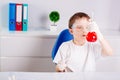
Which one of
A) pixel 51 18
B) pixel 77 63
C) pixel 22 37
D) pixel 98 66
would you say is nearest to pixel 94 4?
pixel 51 18

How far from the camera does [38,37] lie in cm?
277

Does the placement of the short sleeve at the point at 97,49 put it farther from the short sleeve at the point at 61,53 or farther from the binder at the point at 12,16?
the binder at the point at 12,16

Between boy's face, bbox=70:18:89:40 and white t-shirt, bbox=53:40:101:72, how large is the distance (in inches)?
3.0

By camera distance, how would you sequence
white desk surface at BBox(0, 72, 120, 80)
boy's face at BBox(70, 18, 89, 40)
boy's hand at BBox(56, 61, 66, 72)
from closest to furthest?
white desk surface at BBox(0, 72, 120, 80), boy's hand at BBox(56, 61, 66, 72), boy's face at BBox(70, 18, 89, 40)

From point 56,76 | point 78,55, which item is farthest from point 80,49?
point 56,76

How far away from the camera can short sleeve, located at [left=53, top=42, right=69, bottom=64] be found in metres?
1.93

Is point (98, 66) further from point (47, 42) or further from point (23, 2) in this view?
point (23, 2)

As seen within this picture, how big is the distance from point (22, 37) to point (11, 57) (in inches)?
9.8

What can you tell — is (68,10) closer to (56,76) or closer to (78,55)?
(78,55)

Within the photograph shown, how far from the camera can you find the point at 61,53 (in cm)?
194

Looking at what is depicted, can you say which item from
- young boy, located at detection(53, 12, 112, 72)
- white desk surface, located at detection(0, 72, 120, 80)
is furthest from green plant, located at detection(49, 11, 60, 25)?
white desk surface, located at detection(0, 72, 120, 80)

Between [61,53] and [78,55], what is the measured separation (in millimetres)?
126

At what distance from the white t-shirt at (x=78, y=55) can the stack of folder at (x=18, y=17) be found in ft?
3.49

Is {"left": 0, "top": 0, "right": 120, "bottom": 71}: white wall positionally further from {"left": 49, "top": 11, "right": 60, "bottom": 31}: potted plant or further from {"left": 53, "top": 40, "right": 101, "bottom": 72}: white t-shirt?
{"left": 53, "top": 40, "right": 101, "bottom": 72}: white t-shirt
